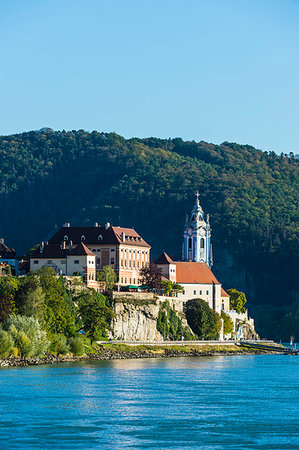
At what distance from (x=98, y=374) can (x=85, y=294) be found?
112 ft

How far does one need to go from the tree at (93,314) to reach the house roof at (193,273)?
2878 cm

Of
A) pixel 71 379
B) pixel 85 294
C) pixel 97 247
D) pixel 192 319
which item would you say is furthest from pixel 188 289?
pixel 71 379

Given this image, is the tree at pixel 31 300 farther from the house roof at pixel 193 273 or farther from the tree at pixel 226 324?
the tree at pixel 226 324

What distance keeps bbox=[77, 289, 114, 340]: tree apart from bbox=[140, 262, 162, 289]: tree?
17472 mm

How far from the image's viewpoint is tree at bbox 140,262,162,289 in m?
145

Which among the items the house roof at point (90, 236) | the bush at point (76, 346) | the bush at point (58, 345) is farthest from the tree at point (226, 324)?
the bush at point (58, 345)

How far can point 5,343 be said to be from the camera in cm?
9644

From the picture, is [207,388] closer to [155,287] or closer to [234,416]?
[234,416]

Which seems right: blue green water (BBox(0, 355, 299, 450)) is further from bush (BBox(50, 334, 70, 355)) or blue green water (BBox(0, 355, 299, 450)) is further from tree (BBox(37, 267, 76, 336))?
tree (BBox(37, 267, 76, 336))

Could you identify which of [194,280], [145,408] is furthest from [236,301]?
[145,408]

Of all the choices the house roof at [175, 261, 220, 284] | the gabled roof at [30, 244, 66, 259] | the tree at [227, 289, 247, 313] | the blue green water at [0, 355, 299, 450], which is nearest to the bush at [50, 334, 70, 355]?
the blue green water at [0, 355, 299, 450]

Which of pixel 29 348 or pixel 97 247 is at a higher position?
pixel 97 247

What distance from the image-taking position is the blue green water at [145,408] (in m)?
57.8

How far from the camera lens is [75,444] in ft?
184
